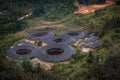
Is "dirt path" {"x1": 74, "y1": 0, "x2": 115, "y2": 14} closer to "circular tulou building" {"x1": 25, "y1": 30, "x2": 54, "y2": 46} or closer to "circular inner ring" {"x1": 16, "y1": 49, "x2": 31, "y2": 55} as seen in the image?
"circular tulou building" {"x1": 25, "y1": 30, "x2": 54, "y2": 46}

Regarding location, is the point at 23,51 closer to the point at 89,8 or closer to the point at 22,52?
the point at 22,52

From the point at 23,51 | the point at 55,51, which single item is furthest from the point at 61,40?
the point at 23,51

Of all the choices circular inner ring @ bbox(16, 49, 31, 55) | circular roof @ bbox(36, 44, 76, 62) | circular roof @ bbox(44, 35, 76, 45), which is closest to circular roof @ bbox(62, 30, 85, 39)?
circular roof @ bbox(44, 35, 76, 45)

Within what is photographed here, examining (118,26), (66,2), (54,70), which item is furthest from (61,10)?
(54,70)

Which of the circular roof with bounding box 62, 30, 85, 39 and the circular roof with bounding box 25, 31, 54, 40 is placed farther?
the circular roof with bounding box 25, 31, 54, 40

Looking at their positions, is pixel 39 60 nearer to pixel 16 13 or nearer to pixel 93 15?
pixel 93 15

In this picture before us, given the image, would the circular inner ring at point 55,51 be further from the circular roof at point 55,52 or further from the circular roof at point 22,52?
the circular roof at point 22,52
